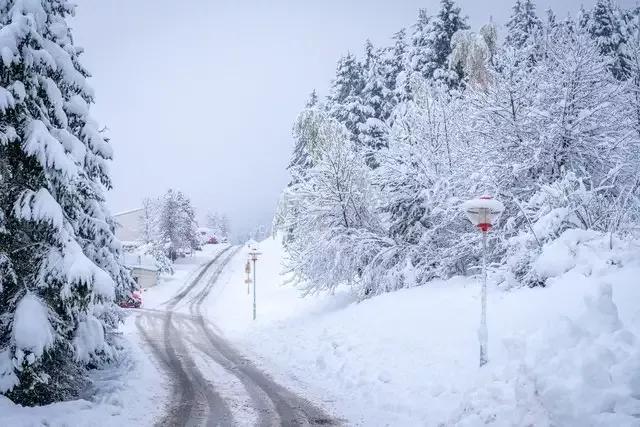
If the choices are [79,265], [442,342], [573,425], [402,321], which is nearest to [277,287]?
[402,321]

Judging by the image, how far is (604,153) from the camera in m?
12.6

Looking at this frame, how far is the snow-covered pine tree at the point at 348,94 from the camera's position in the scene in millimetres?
33406

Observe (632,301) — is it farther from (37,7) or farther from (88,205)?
(37,7)

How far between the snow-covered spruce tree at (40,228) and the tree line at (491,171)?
10.3 m

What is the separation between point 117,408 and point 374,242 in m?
11.1

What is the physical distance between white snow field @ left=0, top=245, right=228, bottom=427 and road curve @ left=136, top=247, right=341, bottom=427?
0.41 m

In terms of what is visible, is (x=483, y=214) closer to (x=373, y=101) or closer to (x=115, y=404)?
(x=115, y=404)

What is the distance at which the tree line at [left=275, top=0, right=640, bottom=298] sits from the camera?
11.6m

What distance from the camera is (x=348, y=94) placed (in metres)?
35.7

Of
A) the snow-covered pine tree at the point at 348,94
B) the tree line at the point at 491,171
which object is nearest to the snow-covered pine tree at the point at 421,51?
the snow-covered pine tree at the point at 348,94

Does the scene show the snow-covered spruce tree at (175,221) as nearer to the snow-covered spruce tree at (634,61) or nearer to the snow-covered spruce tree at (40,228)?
the snow-covered spruce tree at (40,228)

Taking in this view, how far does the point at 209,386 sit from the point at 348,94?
28.8 meters

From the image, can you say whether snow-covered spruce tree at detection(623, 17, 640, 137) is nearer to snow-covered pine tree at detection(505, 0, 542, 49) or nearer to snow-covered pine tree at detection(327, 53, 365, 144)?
snow-covered pine tree at detection(327, 53, 365, 144)

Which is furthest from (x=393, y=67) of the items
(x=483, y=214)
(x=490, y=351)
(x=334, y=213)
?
(x=490, y=351)
